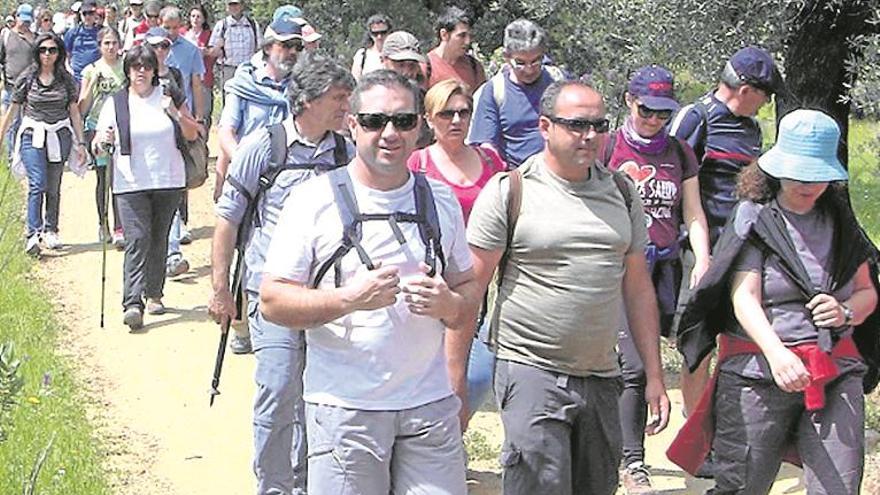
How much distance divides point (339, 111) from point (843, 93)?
4.50 m

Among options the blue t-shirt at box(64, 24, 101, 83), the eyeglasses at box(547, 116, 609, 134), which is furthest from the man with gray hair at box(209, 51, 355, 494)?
the blue t-shirt at box(64, 24, 101, 83)

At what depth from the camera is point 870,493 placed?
21.6 ft

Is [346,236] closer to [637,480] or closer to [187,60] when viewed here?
[637,480]

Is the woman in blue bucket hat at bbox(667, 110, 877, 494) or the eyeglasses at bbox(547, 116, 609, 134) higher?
the eyeglasses at bbox(547, 116, 609, 134)

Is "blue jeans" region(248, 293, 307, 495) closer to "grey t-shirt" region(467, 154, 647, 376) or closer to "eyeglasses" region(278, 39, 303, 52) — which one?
"grey t-shirt" region(467, 154, 647, 376)

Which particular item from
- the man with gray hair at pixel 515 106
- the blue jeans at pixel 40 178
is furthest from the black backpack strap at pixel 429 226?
the blue jeans at pixel 40 178

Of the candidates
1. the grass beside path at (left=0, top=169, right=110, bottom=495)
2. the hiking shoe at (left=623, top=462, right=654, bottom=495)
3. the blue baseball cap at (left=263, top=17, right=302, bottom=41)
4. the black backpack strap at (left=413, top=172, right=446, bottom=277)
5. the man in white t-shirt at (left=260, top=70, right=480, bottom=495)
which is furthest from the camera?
the blue baseball cap at (left=263, top=17, right=302, bottom=41)

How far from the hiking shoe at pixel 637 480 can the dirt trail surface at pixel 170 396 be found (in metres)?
0.23

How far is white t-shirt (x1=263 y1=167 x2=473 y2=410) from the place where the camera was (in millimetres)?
4316

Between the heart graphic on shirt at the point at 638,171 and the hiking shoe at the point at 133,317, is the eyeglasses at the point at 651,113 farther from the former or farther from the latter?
the hiking shoe at the point at 133,317

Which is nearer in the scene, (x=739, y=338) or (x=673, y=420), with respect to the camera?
(x=739, y=338)

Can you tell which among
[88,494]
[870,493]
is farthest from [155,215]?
[870,493]

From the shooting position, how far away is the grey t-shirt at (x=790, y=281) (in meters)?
4.93

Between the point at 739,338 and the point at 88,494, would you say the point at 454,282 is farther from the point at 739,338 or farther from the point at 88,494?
the point at 88,494
